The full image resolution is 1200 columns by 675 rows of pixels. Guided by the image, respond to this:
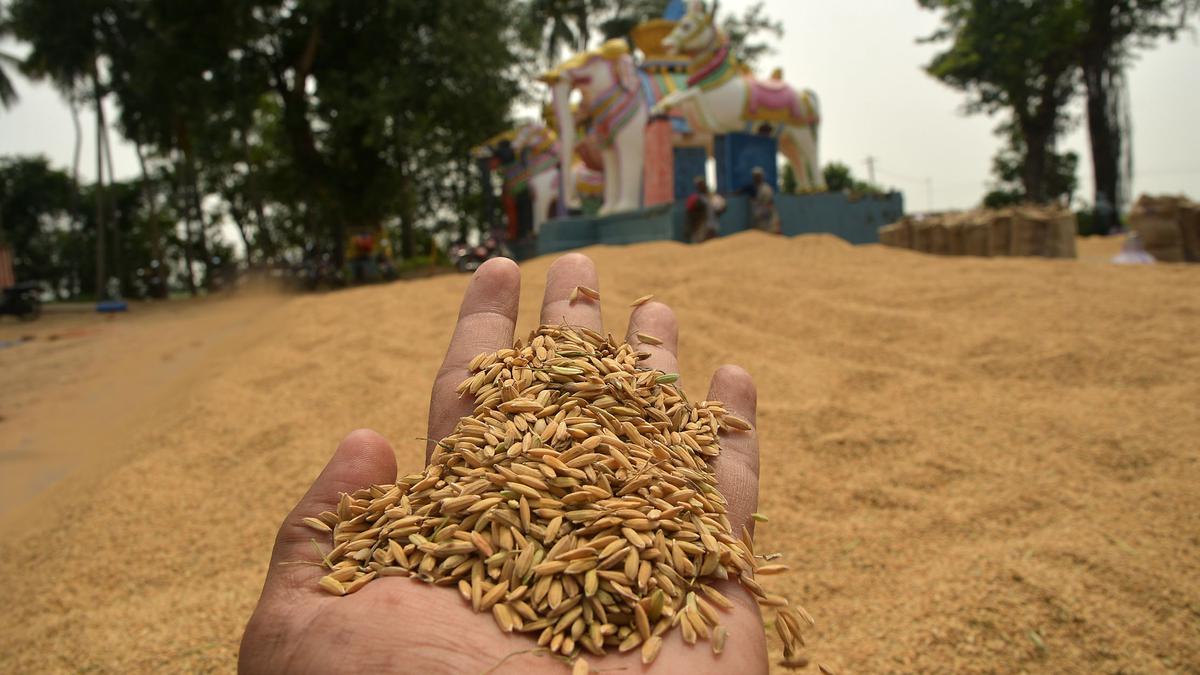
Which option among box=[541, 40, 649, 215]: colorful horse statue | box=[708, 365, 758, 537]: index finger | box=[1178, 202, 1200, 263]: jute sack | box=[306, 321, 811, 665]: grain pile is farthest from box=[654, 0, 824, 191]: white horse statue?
box=[306, 321, 811, 665]: grain pile

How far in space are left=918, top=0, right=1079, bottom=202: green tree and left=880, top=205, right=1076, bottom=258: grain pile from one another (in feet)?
37.7

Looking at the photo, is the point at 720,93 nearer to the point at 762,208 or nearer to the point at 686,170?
the point at 686,170

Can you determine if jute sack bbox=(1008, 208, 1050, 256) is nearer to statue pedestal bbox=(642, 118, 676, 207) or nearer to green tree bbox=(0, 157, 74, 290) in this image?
statue pedestal bbox=(642, 118, 676, 207)

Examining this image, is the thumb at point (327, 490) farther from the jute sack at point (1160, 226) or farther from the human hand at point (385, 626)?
the jute sack at point (1160, 226)

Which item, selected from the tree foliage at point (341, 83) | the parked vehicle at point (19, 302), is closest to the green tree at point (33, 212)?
the tree foliage at point (341, 83)

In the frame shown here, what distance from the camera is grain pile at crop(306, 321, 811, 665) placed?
50.8 inches

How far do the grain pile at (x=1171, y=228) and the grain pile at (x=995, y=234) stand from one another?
77cm

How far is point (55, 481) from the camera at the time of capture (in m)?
3.65

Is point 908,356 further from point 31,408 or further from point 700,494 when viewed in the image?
point 31,408

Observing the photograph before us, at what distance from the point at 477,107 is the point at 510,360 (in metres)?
14.9

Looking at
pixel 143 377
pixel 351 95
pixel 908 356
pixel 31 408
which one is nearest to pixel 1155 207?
pixel 908 356

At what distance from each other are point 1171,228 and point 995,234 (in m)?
1.83

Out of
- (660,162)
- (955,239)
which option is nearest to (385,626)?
(660,162)

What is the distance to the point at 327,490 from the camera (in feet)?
4.93
